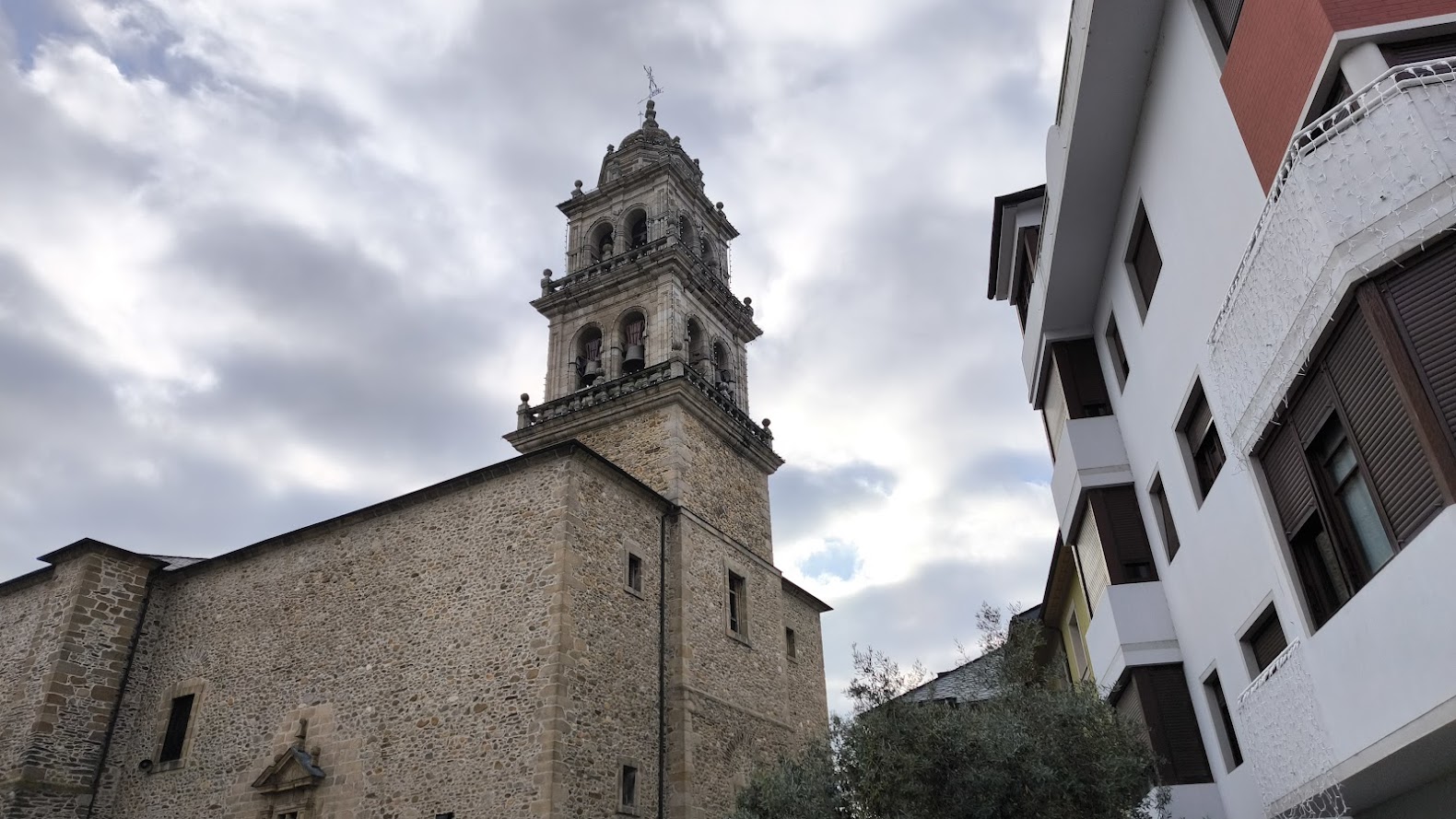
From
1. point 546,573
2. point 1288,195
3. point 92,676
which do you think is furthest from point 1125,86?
point 92,676

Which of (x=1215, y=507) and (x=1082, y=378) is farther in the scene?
(x=1082, y=378)

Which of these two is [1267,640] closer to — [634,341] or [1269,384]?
[1269,384]

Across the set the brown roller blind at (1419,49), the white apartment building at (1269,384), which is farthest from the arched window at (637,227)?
the brown roller blind at (1419,49)

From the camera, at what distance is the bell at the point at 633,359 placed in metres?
22.6

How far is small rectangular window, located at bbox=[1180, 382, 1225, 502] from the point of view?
953 cm

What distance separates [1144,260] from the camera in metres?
11.0

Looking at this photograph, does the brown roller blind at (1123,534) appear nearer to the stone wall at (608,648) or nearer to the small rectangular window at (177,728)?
the stone wall at (608,648)

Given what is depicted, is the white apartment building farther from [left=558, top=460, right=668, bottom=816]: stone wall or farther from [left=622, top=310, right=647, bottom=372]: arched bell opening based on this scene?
[left=622, top=310, right=647, bottom=372]: arched bell opening

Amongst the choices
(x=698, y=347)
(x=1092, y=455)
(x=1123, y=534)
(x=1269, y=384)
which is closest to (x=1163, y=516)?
(x=1123, y=534)

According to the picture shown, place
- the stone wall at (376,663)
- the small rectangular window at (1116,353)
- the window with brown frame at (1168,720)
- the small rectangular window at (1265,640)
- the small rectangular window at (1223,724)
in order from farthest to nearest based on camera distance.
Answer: the stone wall at (376,663) → the small rectangular window at (1116,353) → the window with brown frame at (1168,720) → the small rectangular window at (1223,724) → the small rectangular window at (1265,640)

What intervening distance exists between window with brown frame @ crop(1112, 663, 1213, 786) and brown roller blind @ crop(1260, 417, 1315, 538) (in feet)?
13.4

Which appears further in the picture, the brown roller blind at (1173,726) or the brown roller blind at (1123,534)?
the brown roller blind at (1123,534)

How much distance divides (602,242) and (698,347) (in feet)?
15.5

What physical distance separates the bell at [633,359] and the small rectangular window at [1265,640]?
51.0ft
